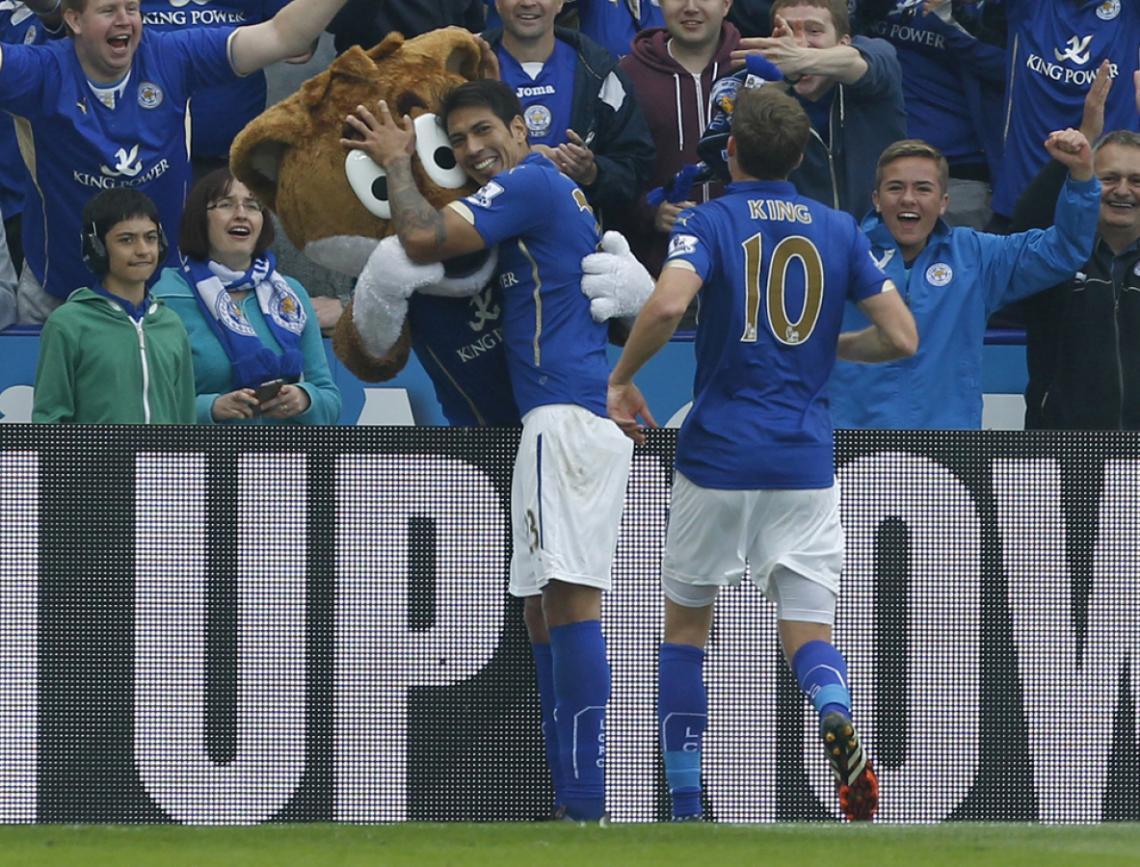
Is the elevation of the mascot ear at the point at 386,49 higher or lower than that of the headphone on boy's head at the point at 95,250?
higher

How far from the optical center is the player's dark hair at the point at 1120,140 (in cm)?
741

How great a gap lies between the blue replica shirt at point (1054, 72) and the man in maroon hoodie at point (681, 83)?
125cm

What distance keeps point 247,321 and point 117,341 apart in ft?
2.11

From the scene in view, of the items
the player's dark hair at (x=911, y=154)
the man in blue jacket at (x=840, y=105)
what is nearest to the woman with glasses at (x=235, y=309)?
the man in blue jacket at (x=840, y=105)

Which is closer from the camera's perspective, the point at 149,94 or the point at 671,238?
the point at 671,238

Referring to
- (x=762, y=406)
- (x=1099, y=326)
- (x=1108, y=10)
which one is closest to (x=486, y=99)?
(x=762, y=406)

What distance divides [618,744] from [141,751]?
52.5 inches

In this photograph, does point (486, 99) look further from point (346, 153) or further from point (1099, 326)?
point (1099, 326)

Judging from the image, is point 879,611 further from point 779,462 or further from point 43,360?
point 43,360

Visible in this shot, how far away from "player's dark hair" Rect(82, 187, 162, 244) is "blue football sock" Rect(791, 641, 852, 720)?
265 centimetres

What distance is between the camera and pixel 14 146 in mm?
8156

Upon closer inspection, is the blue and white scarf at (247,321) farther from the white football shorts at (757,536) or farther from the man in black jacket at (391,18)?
the white football shorts at (757,536)

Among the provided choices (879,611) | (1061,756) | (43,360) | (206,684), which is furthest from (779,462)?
(43,360)

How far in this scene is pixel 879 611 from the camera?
5.99m
